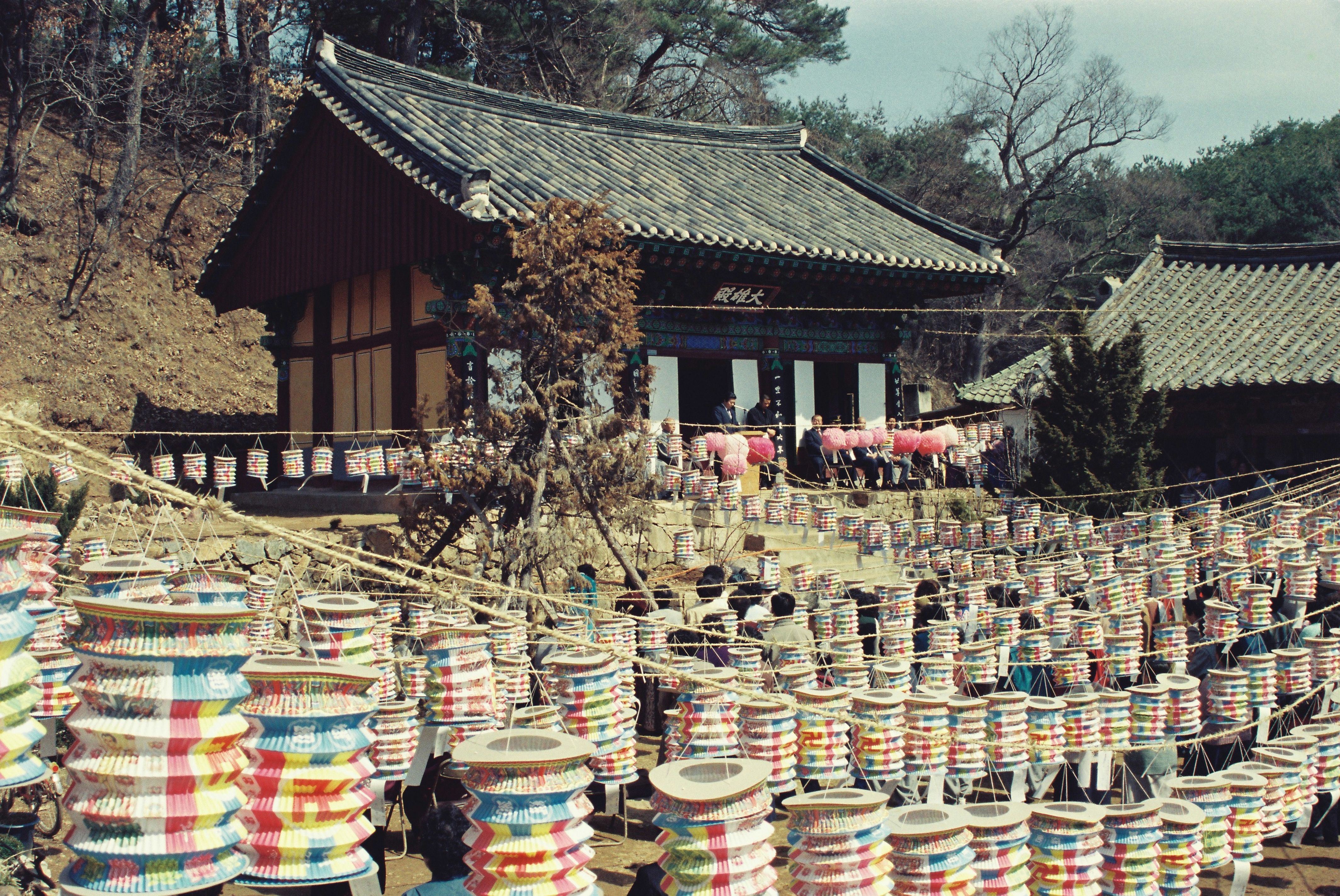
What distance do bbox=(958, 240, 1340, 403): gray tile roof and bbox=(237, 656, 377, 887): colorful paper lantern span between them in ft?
46.9

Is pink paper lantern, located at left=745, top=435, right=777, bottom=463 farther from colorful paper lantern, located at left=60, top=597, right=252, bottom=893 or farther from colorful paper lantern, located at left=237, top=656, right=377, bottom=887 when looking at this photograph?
colorful paper lantern, located at left=60, top=597, right=252, bottom=893

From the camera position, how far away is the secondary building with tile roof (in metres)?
16.7

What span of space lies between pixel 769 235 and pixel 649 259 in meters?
2.28

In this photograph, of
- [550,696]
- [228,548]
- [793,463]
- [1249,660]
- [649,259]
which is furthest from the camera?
[793,463]

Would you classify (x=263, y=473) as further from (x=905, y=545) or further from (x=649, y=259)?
(x=905, y=545)

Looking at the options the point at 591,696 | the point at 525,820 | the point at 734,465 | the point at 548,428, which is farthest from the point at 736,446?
the point at 525,820

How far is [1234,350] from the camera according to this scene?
17969mm

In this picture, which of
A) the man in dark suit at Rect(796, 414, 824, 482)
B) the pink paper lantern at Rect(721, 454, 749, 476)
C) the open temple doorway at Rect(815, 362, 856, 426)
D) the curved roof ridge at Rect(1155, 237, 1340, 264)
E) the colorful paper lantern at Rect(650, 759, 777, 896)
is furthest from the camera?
the curved roof ridge at Rect(1155, 237, 1340, 264)

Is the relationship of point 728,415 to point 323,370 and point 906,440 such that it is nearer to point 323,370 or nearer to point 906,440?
point 906,440

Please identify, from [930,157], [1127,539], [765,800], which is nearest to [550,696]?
[765,800]

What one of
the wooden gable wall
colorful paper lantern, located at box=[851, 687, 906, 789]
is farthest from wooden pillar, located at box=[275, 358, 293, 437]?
colorful paper lantern, located at box=[851, 687, 906, 789]

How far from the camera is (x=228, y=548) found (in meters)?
13.1

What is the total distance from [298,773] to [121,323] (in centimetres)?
2195

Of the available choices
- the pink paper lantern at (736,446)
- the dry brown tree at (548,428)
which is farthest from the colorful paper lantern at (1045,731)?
the pink paper lantern at (736,446)
